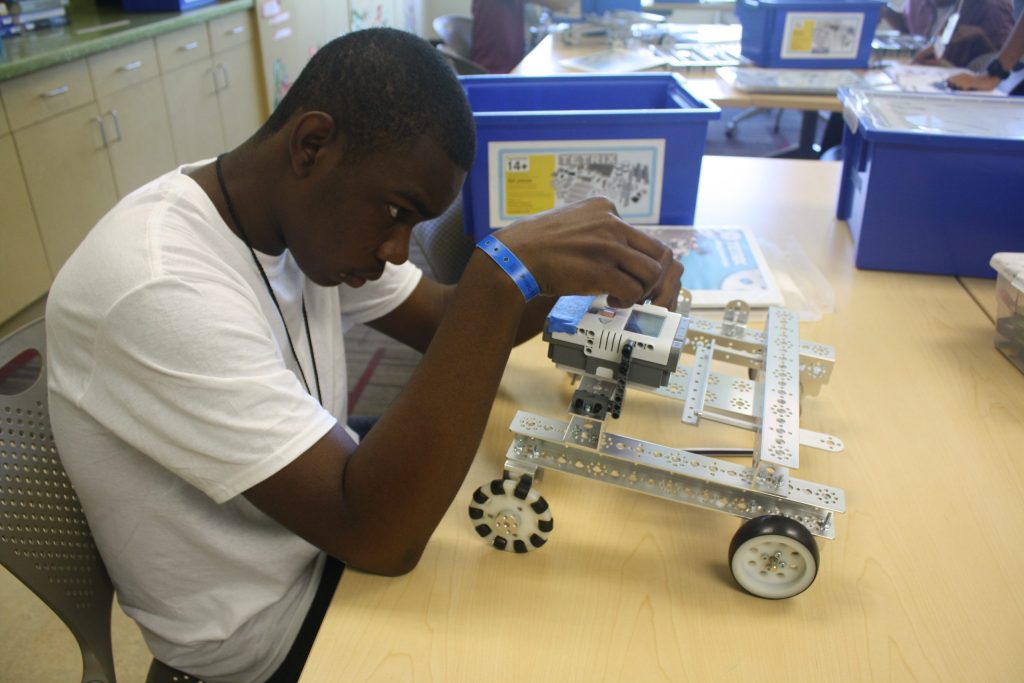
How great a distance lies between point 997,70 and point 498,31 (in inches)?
80.5

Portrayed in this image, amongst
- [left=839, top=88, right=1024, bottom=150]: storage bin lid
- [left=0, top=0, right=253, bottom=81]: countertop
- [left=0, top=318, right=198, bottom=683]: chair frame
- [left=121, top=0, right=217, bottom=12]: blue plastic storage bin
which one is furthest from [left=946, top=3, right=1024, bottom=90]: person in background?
[left=121, top=0, right=217, bottom=12]: blue plastic storage bin

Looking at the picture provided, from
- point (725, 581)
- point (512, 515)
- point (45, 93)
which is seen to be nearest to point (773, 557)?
point (725, 581)

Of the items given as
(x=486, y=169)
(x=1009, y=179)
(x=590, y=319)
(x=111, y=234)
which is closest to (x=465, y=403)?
(x=590, y=319)

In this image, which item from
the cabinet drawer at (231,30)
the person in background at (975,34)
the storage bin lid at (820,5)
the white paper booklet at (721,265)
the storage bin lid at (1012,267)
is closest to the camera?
the storage bin lid at (1012,267)

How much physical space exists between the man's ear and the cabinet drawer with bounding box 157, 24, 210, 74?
8.65ft

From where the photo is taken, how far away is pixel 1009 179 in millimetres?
1241

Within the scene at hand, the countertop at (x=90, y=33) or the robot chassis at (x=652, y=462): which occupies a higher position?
the countertop at (x=90, y=33)

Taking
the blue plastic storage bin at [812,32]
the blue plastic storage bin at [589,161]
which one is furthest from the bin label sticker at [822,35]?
the blue plastic storage bin at [589,161]

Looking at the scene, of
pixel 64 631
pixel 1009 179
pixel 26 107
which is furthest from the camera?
pixel 26 107

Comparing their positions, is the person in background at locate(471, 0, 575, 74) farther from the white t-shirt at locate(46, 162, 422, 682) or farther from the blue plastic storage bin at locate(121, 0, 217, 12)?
the white t-shirt at locate(46, 162, 422, 682)

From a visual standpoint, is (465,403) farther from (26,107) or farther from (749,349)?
(26,107)

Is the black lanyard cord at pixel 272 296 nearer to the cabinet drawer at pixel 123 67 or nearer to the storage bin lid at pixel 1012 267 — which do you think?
the storage bin lid at pixel 1012 267

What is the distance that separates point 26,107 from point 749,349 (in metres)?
2.29

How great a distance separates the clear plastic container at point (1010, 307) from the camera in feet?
3.52
